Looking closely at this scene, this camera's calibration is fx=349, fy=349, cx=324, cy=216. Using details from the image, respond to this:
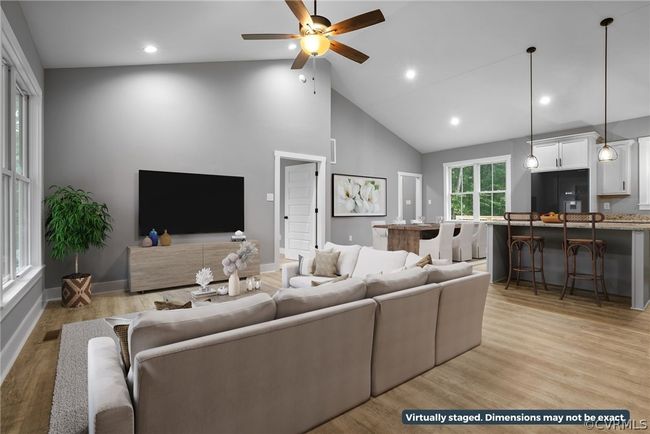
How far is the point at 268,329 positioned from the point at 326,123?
229 inches

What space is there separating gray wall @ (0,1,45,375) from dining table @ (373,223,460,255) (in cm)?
532

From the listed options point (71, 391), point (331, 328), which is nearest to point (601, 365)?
point (331, 328)

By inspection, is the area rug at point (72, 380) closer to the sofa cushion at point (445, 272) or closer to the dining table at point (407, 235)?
the sofa cushion at point (445, 272)

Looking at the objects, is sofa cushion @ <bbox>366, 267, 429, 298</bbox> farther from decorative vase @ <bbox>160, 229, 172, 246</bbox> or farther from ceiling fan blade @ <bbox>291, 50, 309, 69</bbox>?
decorative vase @ <bbox>160, 229, 172, 246</bbox>

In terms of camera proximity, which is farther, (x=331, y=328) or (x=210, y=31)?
(x=210, y=31)

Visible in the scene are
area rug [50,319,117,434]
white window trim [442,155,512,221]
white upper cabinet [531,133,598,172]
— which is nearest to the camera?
area rug [50,319,117,434]

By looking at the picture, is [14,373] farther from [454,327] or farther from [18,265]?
[454,327]

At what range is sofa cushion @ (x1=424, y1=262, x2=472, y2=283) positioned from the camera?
2.60 m

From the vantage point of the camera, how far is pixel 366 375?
6.81 ft

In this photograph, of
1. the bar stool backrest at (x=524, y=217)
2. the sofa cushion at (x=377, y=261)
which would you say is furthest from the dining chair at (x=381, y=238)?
the sofa cushion at (x=377, y=261)

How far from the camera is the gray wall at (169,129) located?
4617 mm

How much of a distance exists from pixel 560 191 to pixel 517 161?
1.24 metres

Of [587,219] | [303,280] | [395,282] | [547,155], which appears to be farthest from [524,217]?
[395,282]

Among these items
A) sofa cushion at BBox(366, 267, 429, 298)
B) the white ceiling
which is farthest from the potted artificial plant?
sofa cushion at BBox(366, 267, 429, 298)
